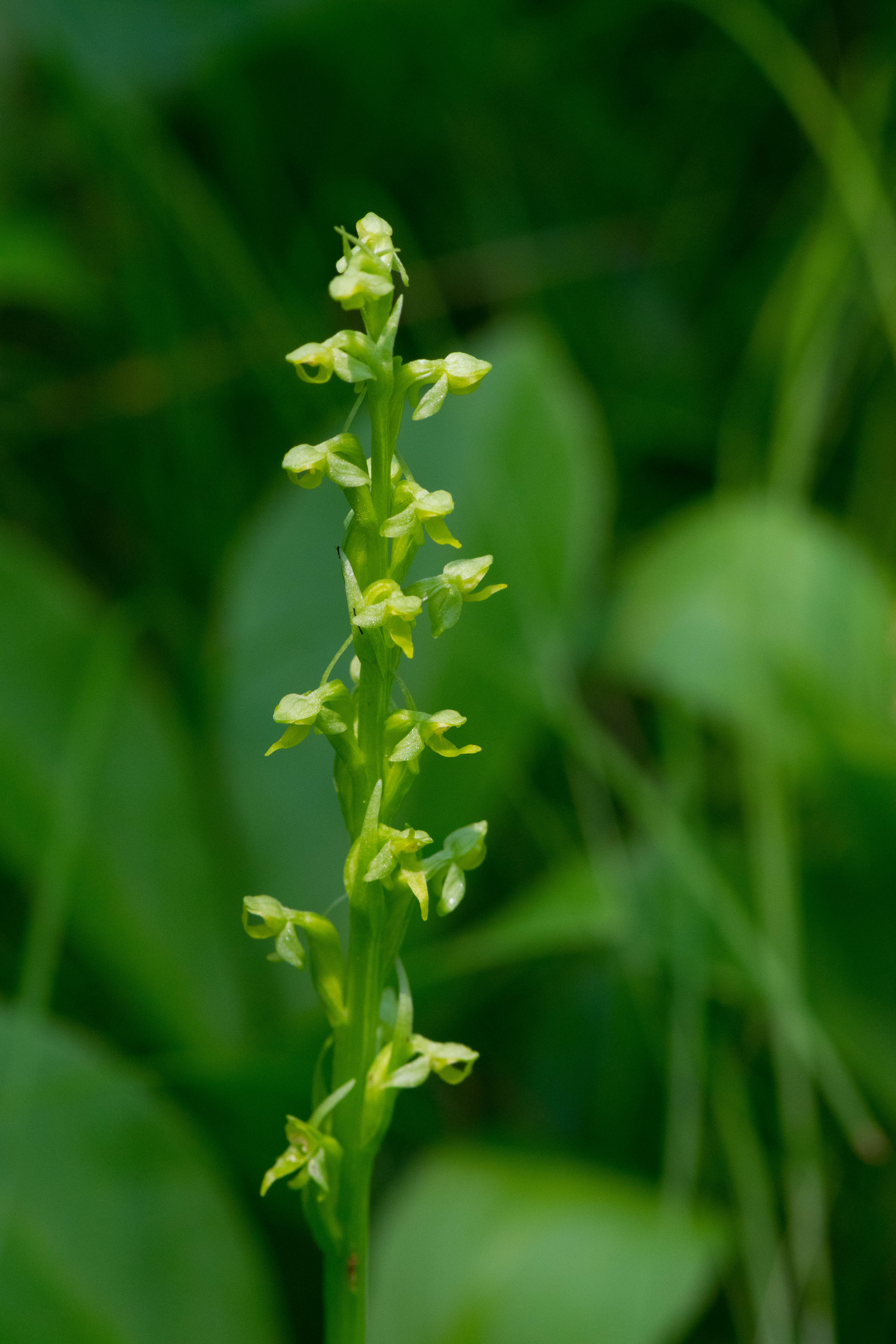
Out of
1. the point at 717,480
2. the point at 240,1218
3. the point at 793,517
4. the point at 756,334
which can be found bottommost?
the point at 240,1218

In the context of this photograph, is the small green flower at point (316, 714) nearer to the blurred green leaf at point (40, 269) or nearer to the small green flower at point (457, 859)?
the small green flower at point (457, 859)

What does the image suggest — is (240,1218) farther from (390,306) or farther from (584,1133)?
(390,306)

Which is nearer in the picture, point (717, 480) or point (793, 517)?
point (793, 517)

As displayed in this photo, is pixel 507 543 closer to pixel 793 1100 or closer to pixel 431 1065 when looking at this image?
pixel 793 1100

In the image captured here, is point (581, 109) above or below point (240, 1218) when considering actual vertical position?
above

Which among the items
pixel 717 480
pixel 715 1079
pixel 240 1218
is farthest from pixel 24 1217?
pixel 717 480

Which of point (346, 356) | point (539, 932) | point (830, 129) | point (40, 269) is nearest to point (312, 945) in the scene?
point (346, 356)
